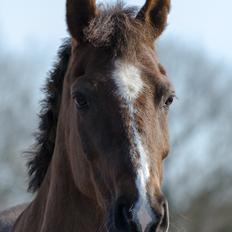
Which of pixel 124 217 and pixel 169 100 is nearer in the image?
pixel 124 217

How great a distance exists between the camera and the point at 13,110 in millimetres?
35625

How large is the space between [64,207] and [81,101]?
917 millimetres

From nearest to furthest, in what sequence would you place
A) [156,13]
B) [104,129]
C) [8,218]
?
[104,129] → [156,13] → [8,218]

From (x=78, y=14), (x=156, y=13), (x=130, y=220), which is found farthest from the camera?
(x=156, y=13)

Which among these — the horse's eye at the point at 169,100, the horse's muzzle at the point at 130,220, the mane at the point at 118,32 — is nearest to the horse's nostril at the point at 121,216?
the horse's muzzle at the point at 130,220

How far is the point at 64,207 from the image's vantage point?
676 centimetres

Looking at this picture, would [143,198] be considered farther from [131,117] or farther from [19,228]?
[19,228]

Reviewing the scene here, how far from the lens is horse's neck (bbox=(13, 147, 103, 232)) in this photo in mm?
6625

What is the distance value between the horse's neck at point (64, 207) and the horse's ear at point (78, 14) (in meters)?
1.01

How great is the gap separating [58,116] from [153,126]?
1231 mm

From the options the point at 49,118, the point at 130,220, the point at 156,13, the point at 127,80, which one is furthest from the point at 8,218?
the point at 130,220

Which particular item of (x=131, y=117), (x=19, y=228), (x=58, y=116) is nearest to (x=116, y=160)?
(x=131, y=117)

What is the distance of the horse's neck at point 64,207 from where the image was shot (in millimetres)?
6625

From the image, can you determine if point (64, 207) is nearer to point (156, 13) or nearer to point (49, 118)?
point (49, 118)
